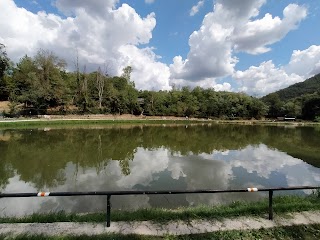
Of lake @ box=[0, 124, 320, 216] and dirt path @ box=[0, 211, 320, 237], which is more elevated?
dirt path @ box=[0, 211, 320, 237]

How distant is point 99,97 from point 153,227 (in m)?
62.5

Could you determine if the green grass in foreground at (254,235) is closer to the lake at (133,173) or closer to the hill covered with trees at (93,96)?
the lake at (133,173)

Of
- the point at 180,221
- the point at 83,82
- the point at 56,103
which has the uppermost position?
the point at 83,82

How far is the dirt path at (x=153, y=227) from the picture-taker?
17.4 feet

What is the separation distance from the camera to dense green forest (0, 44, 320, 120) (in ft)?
175

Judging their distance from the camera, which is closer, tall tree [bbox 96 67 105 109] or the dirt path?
the dirt path

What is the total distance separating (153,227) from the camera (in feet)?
18.3

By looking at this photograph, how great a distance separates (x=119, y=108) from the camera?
67.2 m

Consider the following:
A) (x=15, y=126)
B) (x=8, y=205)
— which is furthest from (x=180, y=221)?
(x=15, y=126)

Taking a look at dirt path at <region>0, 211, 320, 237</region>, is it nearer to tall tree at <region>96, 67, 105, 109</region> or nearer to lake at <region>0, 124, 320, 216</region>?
lake at <region>0, 124, 320, 216</region>

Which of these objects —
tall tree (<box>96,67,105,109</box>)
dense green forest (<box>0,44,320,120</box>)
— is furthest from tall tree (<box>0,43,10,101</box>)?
tall tree (<box>96,67,105,109</box>)

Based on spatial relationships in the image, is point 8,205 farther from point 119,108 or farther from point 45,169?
point 119,108

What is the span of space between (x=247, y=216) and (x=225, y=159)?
11285 mm

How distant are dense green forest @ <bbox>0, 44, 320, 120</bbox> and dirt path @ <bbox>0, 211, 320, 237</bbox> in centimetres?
4841
